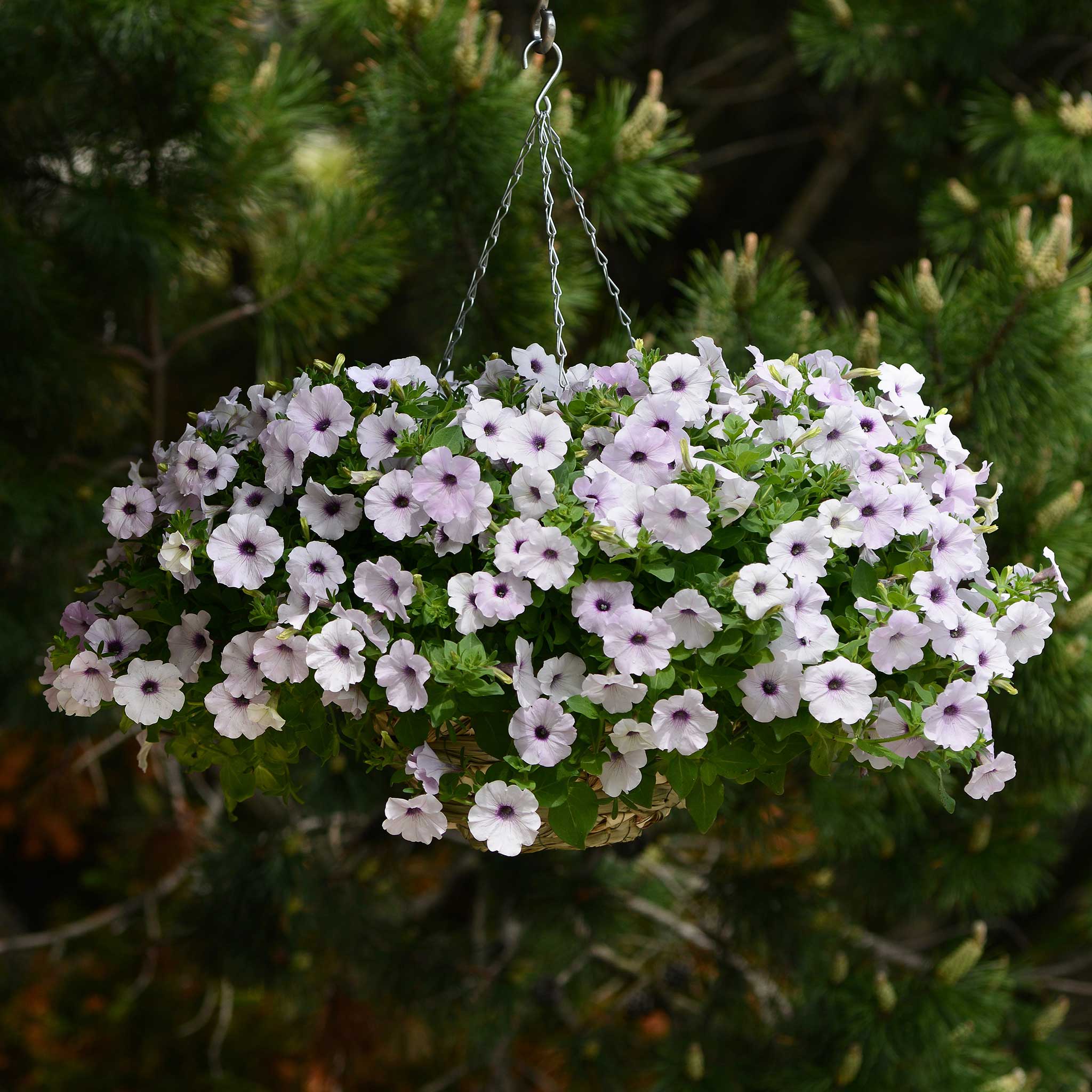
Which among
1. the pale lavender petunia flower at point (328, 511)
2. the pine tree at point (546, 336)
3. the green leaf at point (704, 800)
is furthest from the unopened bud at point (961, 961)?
the pale lavender petunia flower at point (328, 511)

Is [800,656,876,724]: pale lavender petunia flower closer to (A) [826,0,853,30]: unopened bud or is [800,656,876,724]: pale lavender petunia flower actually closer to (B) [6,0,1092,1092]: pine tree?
(B) [6,0,1092,1092]: pine tree

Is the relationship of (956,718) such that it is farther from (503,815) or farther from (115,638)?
(115,638)

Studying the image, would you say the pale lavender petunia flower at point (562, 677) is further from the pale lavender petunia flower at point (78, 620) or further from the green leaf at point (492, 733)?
the pale lavender petunia flower at point (78, 620)

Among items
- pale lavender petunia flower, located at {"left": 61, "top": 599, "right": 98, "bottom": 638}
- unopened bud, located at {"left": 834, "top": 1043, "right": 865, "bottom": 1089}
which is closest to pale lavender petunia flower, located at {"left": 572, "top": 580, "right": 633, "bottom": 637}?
pale lavender petunia flower, located at {"left": 61, "top": 599, "right": 98, "bottom": 638}

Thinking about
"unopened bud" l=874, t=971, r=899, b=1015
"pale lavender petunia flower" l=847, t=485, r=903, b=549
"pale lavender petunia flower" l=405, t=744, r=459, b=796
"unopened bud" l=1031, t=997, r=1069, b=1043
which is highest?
"pale lavender petunia flower" l=847, t=485, r=903, b=549

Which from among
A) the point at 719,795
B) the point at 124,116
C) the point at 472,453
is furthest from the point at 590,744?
the point at 124,116

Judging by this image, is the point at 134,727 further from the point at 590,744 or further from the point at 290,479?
the point at 590,744
